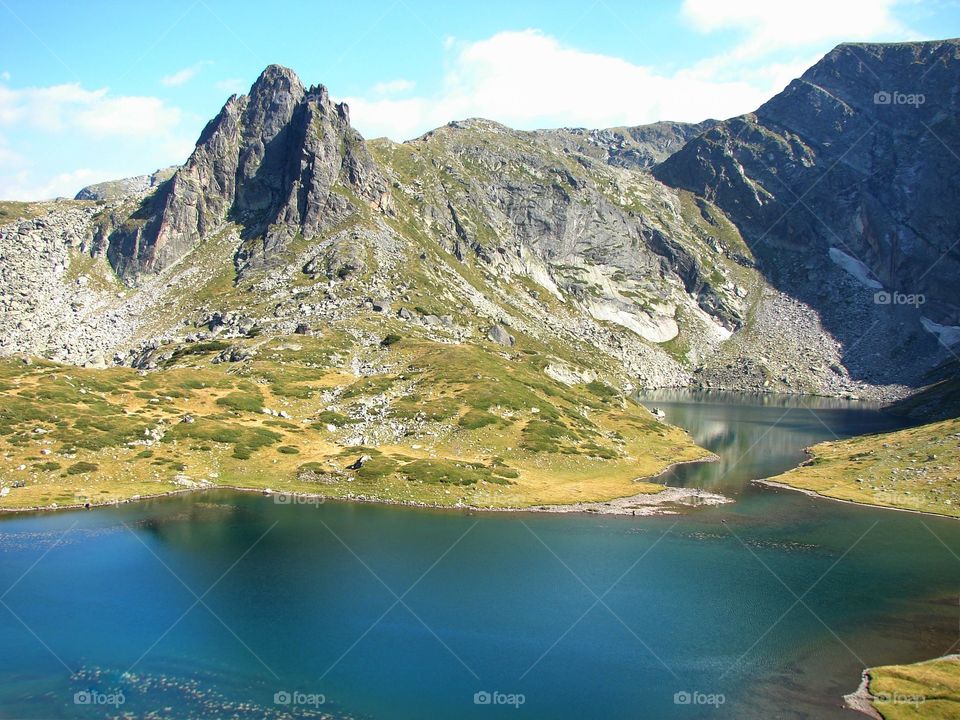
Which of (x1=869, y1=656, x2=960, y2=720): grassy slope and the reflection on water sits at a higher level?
(x1=869, y1=656, x2=960, y2=720): grassy slope


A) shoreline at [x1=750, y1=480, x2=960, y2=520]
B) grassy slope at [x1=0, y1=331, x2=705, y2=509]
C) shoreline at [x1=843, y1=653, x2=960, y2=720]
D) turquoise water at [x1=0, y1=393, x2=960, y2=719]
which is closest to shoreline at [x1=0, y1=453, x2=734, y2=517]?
grassy slope at [x1=0, y1=331, x2=705, y2=509]

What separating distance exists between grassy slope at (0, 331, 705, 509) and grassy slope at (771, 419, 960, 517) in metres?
23.8

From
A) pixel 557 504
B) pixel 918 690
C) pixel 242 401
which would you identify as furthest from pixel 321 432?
pixel 918 690

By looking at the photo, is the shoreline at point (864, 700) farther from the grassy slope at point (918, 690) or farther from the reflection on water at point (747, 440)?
the reflection on water at point (747, 440)

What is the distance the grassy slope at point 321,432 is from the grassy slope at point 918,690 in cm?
4951

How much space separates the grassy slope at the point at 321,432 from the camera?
304 ft

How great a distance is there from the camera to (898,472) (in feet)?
365

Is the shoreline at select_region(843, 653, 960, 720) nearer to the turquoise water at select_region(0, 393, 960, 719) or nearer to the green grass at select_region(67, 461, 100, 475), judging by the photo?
the turquoise water at select_region(0, 393, 960, 719)

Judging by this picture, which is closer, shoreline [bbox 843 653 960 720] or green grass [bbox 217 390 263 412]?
shoreline [bbox 843 653 960 720]

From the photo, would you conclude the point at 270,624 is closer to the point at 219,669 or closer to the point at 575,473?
the point at 219,669

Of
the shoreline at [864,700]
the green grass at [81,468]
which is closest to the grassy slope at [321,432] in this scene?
the green grass at [81,468]

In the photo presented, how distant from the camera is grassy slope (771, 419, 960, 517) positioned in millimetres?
100000

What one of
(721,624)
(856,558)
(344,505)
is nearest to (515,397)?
(344,505)

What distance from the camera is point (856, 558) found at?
75.8 meters
